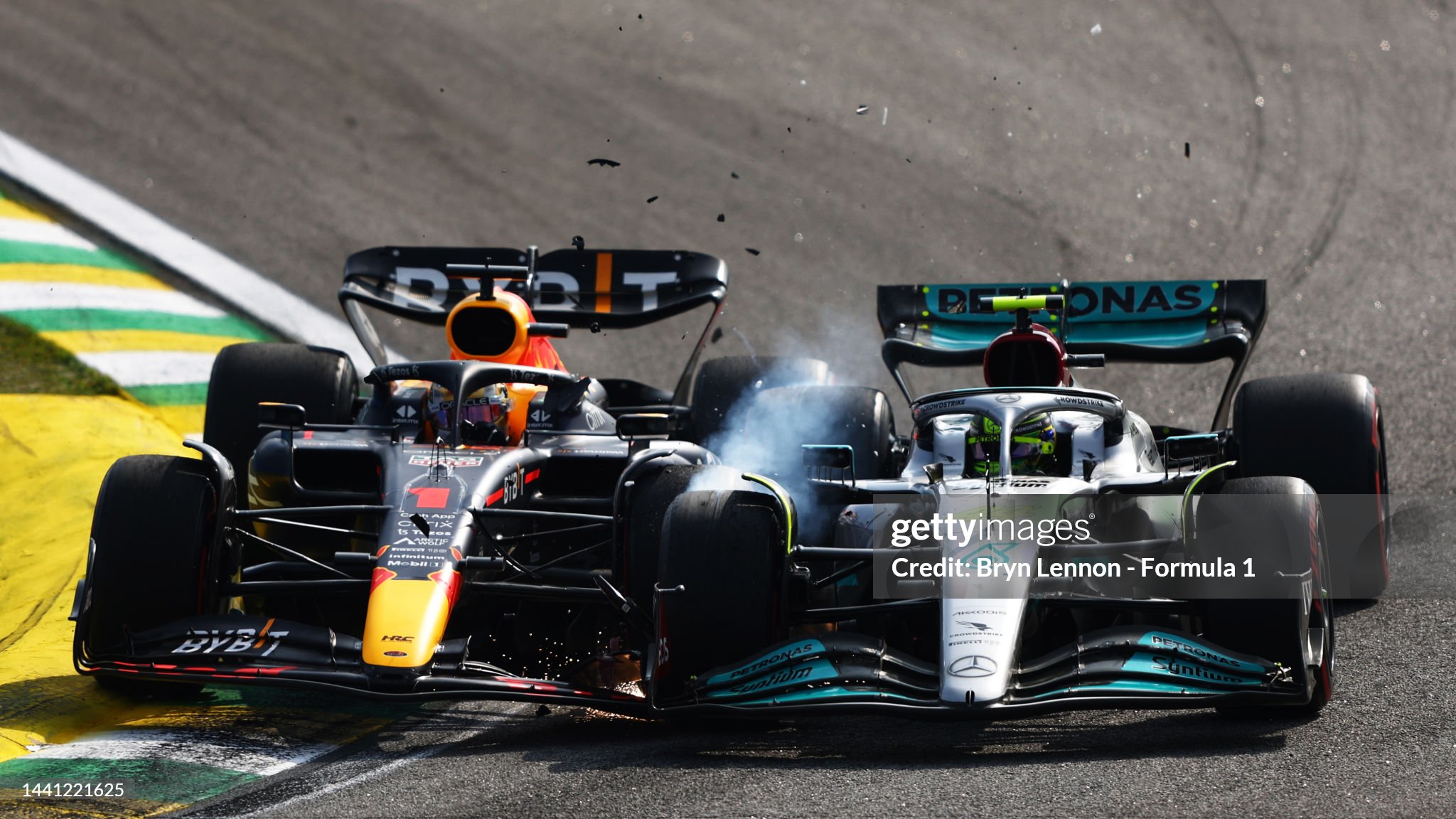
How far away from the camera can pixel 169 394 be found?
1352 centimetres

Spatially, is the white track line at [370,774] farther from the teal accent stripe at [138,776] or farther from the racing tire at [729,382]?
the racing tire at [729,382]

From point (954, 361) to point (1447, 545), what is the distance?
3187mm

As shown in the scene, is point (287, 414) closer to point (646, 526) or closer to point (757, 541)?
point (646, 526)

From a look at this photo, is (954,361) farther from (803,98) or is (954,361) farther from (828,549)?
(803,98)

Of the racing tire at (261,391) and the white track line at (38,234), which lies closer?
the racing tire at (261,391)

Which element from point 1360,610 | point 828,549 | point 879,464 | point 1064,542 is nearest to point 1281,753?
point 1064,542

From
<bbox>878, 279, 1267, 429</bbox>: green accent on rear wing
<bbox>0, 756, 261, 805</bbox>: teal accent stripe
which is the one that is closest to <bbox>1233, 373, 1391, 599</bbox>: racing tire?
<bbox>878, 279, 1267, 429</bbox>: green accent on rear wing

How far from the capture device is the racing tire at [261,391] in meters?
10.8

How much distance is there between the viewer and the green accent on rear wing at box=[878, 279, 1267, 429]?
36.2ft

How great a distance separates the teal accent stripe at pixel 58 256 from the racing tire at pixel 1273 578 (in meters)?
11.0

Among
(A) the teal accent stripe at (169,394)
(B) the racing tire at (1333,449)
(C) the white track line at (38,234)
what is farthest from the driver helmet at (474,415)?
(C) the white track line at (38,234)

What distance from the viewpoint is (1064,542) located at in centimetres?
775

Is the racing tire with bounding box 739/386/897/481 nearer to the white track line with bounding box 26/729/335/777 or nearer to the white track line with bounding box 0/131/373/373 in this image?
the white track line with bounding box 26/729/335/777

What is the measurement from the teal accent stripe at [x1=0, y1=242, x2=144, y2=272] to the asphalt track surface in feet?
4.41
